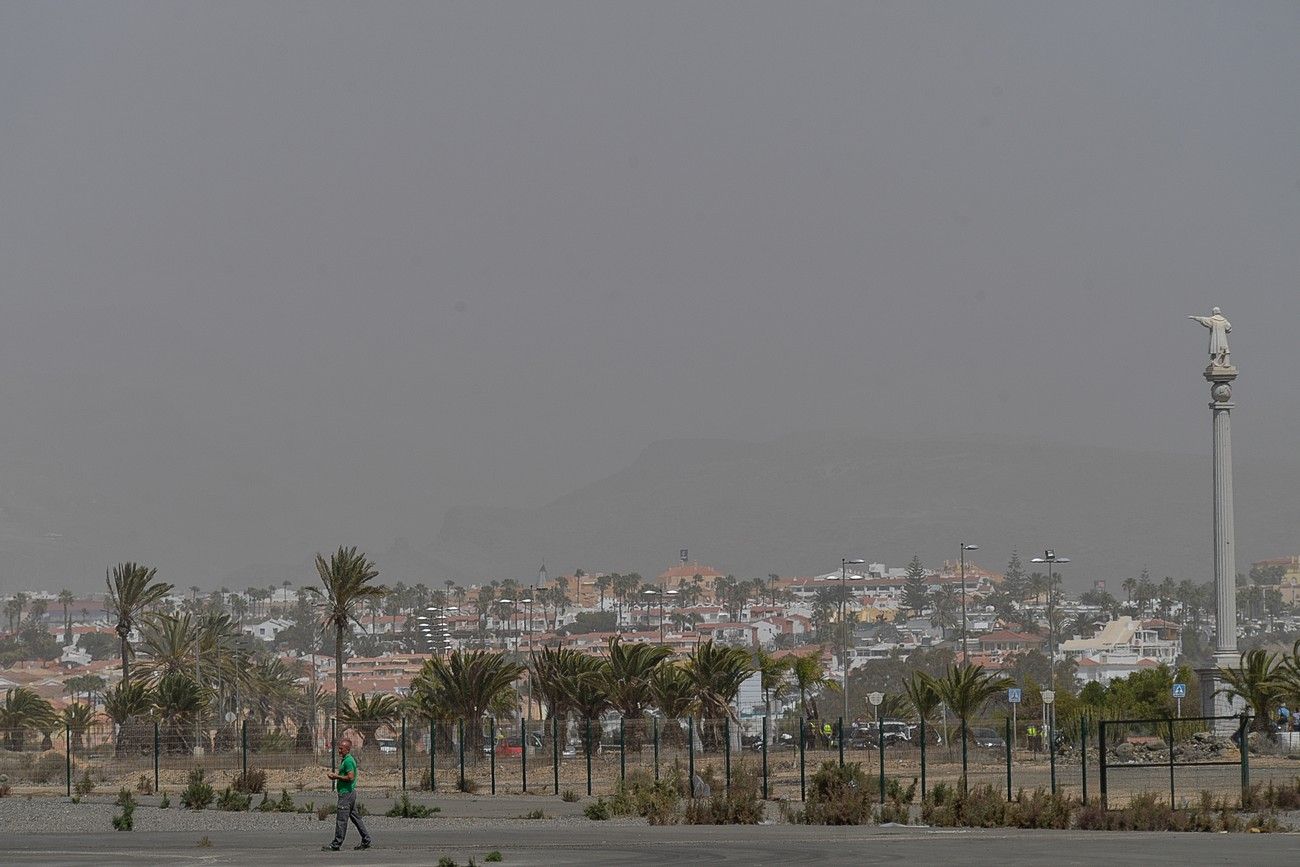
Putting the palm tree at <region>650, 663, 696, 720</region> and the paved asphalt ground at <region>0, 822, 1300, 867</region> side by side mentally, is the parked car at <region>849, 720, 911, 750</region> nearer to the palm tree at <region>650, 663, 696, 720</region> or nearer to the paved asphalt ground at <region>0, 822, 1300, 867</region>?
the palm tree at <region>650, 663, 696, 720</region>

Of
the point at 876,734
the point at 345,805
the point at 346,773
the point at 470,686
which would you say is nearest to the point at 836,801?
the point at 346,773

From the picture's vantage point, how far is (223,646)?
9806cm

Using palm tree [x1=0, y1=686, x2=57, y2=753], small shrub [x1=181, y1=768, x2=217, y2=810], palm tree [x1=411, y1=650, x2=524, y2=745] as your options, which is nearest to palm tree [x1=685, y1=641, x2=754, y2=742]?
palm tree [x1=411, y1=650, x2=524, y2=745]

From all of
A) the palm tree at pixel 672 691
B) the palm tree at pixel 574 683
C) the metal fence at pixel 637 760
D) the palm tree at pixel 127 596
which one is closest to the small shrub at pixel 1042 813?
the metal fence at pixel 637 760

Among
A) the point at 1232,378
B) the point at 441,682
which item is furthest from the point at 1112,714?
the point at 441,682

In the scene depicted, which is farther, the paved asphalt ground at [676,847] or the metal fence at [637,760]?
the metal fence at [637,760]

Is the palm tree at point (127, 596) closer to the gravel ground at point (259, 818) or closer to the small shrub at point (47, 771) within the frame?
the small shrub at point (47, 771)

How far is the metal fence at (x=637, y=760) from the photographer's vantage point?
1759 inches

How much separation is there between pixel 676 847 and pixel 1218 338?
47482mm

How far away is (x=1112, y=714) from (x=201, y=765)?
44.8m

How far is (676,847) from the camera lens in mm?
27328

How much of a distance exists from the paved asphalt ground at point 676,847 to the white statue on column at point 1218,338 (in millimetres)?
42456

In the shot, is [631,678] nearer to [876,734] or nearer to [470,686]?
[470,686]

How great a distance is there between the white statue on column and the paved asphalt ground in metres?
42.5
